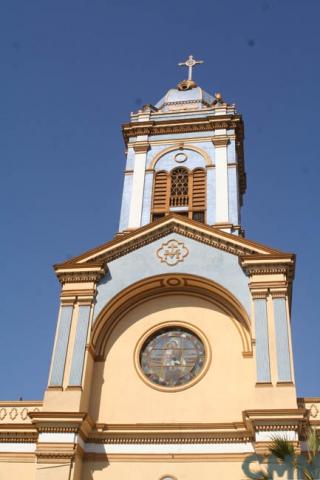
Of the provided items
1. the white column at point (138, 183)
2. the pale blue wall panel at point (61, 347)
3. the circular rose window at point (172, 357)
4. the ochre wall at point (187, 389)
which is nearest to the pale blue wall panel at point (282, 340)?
the ochre wall at point (187, 389)

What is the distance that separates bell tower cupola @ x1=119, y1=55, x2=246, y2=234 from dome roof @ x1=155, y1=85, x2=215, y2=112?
58mm

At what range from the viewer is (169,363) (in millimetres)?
19766

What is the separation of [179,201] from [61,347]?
9485 mm

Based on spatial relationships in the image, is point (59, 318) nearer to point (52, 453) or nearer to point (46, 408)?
point (46, 408)

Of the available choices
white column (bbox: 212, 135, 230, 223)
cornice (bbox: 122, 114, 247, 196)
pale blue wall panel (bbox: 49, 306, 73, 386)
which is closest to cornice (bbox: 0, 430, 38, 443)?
pale blue wall panel (bbox: 49, 306, 73, 386)

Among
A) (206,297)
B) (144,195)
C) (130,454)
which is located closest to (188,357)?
(206,297)

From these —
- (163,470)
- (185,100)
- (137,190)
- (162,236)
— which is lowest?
(163,470)

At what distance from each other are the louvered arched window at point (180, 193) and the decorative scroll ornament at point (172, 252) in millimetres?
4198

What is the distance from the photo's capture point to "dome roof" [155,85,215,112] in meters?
31.0

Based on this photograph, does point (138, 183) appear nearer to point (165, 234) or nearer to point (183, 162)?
point (183, 162)

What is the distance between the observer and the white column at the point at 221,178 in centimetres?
2552

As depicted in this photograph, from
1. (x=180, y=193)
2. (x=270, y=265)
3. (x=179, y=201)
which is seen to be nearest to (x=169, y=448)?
(x=270, y=265)

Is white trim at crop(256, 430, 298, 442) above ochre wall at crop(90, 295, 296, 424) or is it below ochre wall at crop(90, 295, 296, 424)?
below

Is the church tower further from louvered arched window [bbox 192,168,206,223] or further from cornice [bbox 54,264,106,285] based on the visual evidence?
louvered arched window [bbox 192,168,206,223]
